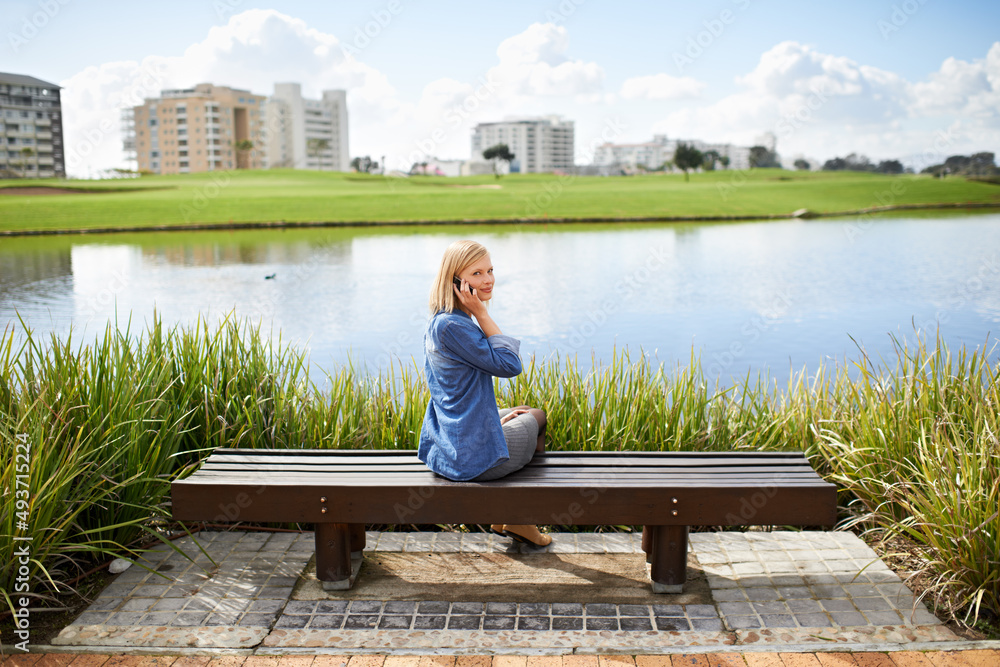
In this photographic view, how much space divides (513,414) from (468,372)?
0.41 meters

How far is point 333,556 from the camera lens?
11.1 feet

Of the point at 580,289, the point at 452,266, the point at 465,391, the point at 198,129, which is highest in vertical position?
the point at 198,129

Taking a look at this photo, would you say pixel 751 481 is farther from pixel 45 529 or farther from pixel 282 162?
pixel 282 162

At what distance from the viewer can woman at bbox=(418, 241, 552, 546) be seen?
3.29 meters

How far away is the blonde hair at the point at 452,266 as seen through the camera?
3330mm

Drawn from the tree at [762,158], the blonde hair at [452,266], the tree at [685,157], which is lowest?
the blonde hair at [452,266]

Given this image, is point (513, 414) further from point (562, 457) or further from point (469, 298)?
point (469, 298)

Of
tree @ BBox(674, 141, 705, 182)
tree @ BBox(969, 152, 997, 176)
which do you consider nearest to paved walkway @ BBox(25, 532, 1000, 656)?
tree @ BBox(969, 152, 997, 176)

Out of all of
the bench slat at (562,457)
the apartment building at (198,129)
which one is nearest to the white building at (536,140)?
the apartment building at (198,129)

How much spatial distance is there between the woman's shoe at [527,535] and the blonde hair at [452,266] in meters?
1.15

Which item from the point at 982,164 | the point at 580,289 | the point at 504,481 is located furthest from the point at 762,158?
the point at 504,481

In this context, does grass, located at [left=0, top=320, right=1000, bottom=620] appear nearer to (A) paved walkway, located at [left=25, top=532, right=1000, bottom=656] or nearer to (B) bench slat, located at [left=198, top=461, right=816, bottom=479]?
(A) paved walkway, located at [left=25, top=532, right=1000, bottom=656]

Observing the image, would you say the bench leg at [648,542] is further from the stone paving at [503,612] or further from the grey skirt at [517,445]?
the grey skirt at [517,445]

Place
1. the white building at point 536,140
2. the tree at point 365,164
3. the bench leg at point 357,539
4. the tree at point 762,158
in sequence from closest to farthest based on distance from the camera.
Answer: the bench leg at point 357,539, the tree at point 762,158, the tree at point 365,164, the white building at point 536,140
